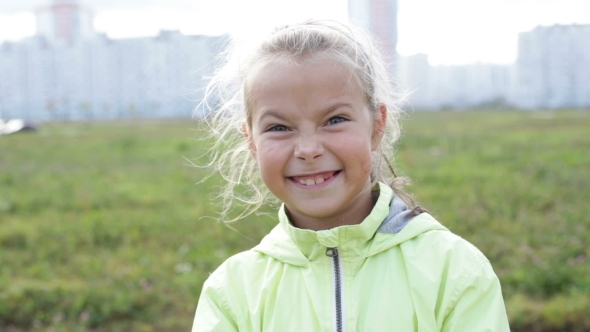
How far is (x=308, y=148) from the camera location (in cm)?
139

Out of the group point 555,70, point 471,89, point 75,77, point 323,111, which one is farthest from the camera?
point 75,77

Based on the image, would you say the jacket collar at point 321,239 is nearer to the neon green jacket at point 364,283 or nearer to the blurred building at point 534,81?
the neon green jacket at point 364,283

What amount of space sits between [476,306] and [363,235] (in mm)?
263

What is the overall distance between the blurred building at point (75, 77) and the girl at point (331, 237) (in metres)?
50.2

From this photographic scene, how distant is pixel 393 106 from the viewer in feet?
5.67

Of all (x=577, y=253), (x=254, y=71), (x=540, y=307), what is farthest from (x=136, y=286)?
(x=254, y=71)

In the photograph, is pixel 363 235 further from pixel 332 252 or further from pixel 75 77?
pixel 75 77

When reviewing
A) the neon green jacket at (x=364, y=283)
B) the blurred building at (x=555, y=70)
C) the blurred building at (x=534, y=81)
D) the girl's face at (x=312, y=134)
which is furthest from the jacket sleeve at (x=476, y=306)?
the blurred building at (x=534, y=81)

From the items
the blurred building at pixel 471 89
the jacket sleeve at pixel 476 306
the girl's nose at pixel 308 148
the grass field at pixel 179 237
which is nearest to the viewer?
the jacket sleeve at pixel 476 306

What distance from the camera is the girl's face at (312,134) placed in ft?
4.64

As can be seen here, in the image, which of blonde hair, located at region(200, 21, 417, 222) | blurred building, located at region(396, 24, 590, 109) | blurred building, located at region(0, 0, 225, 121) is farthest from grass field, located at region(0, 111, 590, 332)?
blurred building, located at region(0, 0, 225, 121)

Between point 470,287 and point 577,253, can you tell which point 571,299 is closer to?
point 577,253

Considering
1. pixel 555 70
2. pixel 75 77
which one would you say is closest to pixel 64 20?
pixel 75 77

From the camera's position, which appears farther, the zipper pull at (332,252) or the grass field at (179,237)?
the grass field at (179,237)
